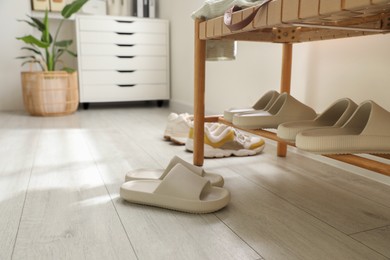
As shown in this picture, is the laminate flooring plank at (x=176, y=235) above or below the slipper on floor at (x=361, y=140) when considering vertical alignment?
below

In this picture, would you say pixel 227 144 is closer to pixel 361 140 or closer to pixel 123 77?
pixel 361 140

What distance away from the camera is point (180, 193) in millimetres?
830

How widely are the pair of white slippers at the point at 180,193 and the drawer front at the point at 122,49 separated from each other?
2.03 m

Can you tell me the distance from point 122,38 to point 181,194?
222cm

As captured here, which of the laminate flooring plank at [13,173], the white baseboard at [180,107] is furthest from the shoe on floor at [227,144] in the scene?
the white baseboard at [180,107]

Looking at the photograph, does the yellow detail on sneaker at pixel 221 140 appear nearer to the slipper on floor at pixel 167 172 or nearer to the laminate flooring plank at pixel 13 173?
the slipper on floor at pixel 167 172

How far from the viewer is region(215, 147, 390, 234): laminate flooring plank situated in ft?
2.63

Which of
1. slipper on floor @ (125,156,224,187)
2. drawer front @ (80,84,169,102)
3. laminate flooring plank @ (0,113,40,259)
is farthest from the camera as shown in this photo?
drawer front @ (80,84,169,102)

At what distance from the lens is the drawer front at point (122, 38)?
2.69 m

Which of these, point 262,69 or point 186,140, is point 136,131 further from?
point 262,69

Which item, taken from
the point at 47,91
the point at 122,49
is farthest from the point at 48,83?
the point at 122,49

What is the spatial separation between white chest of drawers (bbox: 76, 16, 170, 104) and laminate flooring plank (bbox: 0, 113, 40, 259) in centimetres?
77

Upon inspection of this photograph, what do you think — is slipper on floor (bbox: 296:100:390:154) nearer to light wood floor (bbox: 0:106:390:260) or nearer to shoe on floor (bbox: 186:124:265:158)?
light wood floor (bbox: 0:106:390:260)

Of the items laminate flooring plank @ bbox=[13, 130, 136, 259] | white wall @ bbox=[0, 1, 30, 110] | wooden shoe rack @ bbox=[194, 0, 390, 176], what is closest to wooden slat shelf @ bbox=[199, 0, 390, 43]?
wooden shoe rack @ bbox=[194, 0, 390, 176]
